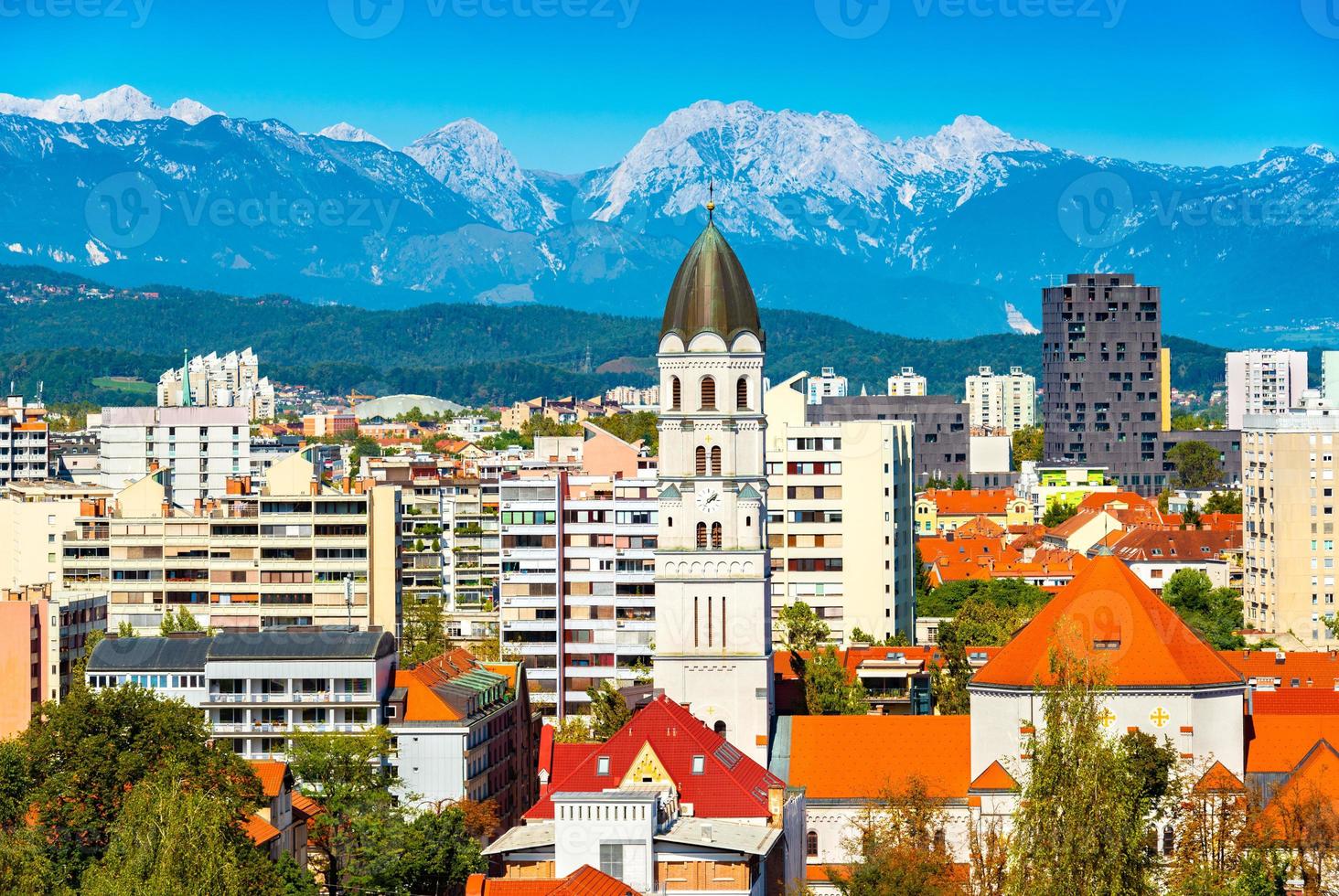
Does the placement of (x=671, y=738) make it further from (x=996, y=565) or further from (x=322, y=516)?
(x=996, y=565)

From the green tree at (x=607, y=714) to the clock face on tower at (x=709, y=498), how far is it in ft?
26.2

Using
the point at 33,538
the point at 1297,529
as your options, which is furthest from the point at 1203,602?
the point at 33,538

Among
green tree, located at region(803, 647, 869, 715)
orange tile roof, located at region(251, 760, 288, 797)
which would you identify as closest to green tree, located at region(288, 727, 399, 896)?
orange tile roof, located at region(251, 760, 288, 797)

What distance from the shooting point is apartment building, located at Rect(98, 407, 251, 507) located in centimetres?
16400

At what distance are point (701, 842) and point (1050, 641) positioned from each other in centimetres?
1300

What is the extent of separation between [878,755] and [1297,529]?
73.2 metres

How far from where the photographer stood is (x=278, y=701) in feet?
278

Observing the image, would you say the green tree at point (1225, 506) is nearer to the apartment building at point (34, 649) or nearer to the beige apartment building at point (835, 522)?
the beige apartment building at point (835, 522)

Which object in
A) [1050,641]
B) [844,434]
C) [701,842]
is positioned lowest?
[701,842]

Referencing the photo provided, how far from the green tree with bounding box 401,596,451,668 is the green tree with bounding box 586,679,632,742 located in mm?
10947

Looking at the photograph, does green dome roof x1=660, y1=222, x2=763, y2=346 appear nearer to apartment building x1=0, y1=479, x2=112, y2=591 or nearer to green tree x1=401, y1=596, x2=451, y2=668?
green tree x1=401, y1=596, x2=451, y2=668

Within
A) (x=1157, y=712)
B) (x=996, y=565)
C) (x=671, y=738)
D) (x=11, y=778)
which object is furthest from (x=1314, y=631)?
(x=11, y=778)

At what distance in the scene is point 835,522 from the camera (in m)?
119

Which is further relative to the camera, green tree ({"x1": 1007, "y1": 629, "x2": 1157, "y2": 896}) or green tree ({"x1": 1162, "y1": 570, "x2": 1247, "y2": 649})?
green tree ({"x1": 1162, "y1": 570, "x2": 1247, "y2": 649})
